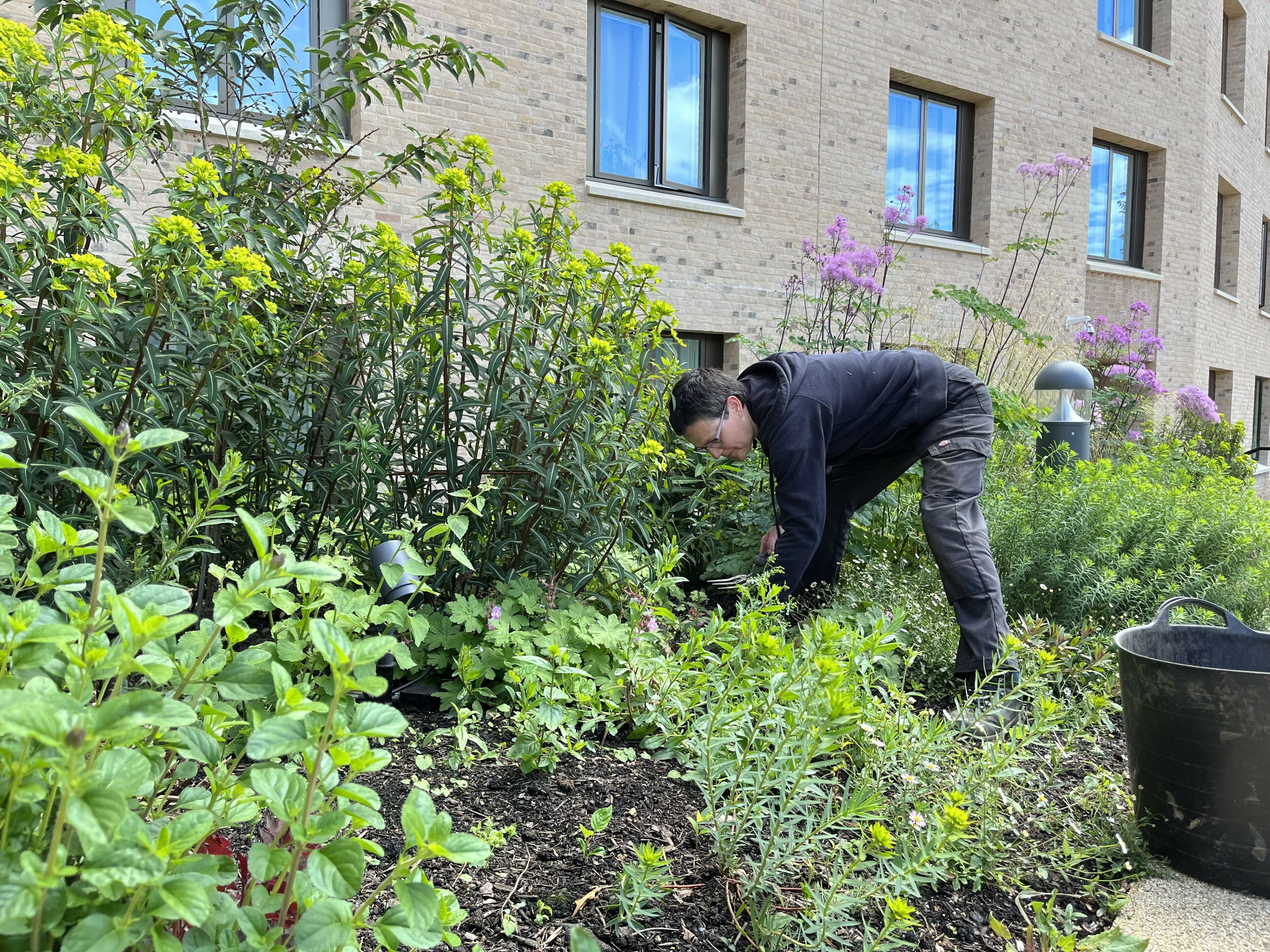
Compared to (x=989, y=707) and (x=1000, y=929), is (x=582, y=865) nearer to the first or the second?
(x=1000, y=929)

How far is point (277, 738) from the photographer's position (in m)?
1.01

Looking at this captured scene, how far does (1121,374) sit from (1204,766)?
29.9 feet

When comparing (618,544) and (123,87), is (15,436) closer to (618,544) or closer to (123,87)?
(123,87)

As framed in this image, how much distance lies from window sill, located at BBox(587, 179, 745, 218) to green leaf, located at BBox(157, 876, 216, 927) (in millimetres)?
8460

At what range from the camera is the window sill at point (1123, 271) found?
13922 millimetres

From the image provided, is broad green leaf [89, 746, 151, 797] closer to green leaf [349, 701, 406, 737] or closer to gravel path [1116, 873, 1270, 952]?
green leaf [349, 701, 406, 737]

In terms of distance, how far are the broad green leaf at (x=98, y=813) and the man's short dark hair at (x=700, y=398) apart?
116 inches

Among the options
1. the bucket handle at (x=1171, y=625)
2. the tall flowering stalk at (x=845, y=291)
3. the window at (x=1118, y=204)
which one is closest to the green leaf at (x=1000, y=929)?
the bucket handle at (x=1171, y=625)

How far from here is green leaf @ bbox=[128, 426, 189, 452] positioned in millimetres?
987

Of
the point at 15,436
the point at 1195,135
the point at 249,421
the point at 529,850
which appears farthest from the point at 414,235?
the point at 1195,135

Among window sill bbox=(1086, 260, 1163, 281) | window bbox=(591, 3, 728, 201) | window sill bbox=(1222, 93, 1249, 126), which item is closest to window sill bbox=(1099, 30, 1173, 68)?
window sill bbox=(1222, 93, 1249, 126)

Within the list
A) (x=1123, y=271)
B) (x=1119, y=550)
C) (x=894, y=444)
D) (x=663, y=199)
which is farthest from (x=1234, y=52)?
(x=894, y=444)

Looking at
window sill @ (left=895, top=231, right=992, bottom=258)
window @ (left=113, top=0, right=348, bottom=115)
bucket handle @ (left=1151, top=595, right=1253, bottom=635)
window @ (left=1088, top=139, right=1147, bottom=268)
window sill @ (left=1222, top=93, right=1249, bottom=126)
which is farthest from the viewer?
window sill @ (left=1222, top=93, right=1249, bottom=126)

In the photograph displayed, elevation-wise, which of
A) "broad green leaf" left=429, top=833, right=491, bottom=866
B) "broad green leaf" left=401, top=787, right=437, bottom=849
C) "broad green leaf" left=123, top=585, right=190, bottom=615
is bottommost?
"broad green leaf" left=429, top=833, right=491, bottom=866
